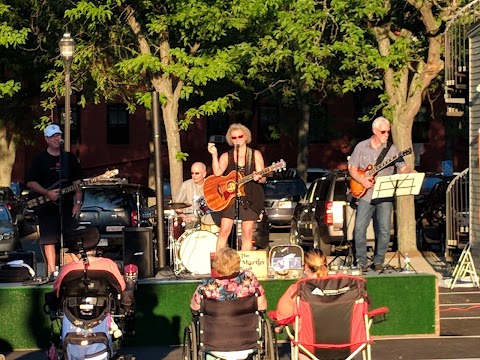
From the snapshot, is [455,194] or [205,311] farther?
[455,194]

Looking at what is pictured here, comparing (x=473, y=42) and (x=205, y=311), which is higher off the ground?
(x=473, y=42)

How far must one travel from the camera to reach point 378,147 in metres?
15.0

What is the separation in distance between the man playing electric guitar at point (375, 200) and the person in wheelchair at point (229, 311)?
16.5ft

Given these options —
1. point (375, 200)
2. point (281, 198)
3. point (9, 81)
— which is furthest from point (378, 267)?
point (281, 198)

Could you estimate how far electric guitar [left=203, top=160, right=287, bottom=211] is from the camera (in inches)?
584

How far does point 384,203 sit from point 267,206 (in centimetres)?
2126

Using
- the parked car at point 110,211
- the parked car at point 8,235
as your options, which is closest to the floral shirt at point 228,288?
the parked car at point 110,211

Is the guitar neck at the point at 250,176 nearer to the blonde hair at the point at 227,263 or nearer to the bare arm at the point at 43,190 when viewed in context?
the bare arm at the point at 43,190

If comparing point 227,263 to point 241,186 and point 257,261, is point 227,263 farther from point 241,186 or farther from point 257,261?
point 241,186

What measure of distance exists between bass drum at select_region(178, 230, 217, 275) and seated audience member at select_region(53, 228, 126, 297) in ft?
17.8

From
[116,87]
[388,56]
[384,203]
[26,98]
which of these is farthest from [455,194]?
[26,98]

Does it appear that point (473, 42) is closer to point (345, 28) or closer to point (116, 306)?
point (345, 28)

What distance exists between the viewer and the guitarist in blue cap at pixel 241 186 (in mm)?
14773

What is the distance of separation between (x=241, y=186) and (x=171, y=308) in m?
2.10
